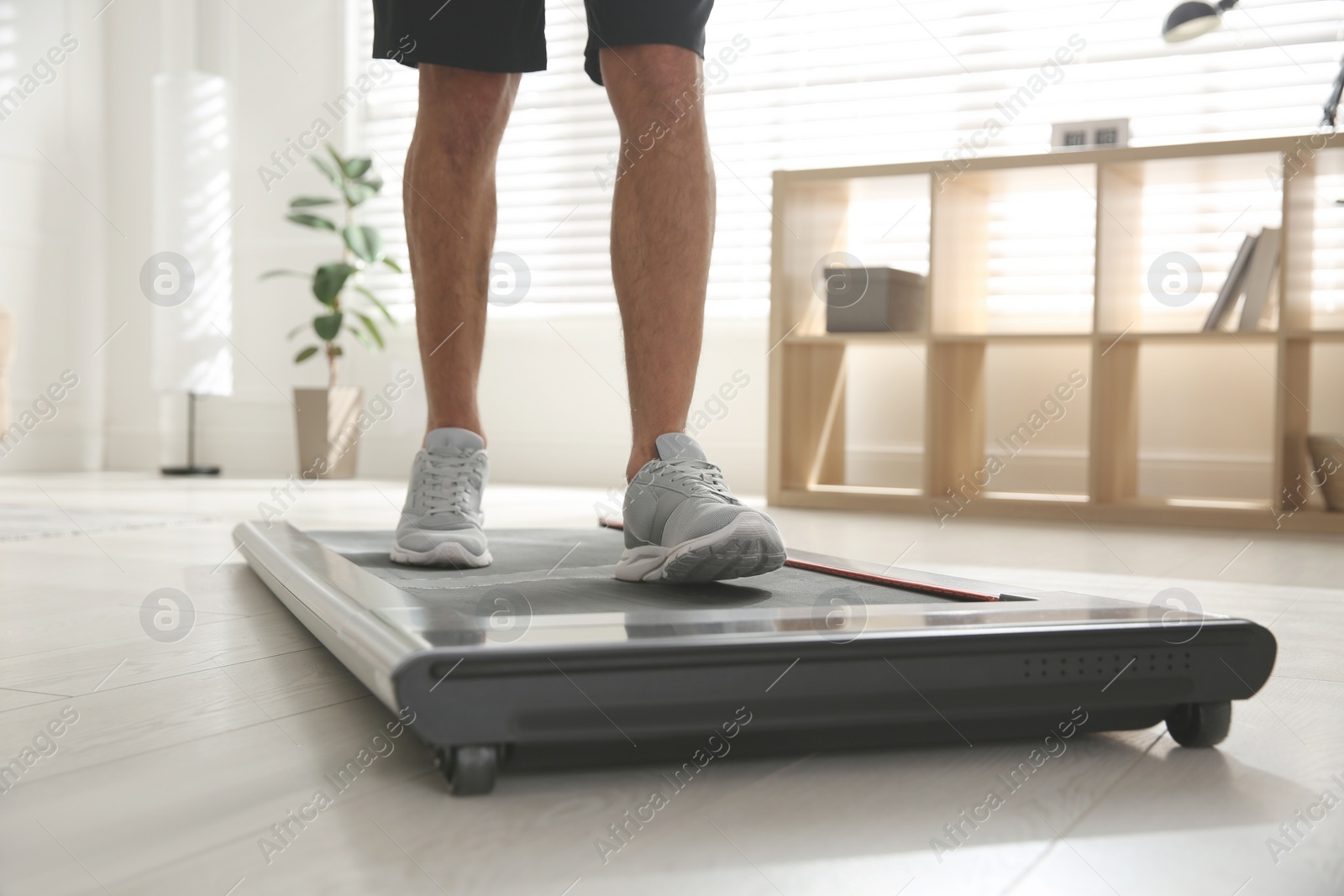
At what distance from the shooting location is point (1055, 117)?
11.3ft

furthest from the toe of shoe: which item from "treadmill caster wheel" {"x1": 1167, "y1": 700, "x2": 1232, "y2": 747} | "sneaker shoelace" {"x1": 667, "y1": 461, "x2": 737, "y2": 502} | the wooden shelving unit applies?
the wooden shelving unit

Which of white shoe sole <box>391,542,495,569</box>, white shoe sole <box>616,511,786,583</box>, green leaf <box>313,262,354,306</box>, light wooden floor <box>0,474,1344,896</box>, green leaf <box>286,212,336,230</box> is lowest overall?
light wooden floor <box>0,474,1344,896</box>

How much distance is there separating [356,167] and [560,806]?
385 centimetres

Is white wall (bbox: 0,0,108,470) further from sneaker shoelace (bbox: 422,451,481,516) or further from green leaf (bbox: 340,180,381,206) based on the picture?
sneaker shoelace (bbox: 422,451,481,516)

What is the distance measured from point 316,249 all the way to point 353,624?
4031mm

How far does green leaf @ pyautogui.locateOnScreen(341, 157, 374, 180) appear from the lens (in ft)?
13.4

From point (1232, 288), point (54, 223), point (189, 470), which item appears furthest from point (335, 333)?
point (1232, 288)

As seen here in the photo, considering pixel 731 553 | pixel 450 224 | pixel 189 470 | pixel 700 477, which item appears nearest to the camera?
pixel 731 553

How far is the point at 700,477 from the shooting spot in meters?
1.03

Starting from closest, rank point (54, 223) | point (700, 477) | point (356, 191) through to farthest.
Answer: point (700, 477), point (356, 191), point (54, 223)

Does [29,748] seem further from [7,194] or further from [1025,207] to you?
[7,194]

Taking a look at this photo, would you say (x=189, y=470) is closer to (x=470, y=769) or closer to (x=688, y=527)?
(x=688, y=527)

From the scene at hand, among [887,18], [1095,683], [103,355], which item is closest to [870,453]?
→ [887,18]

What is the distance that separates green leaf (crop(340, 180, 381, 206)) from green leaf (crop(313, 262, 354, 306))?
24cm
